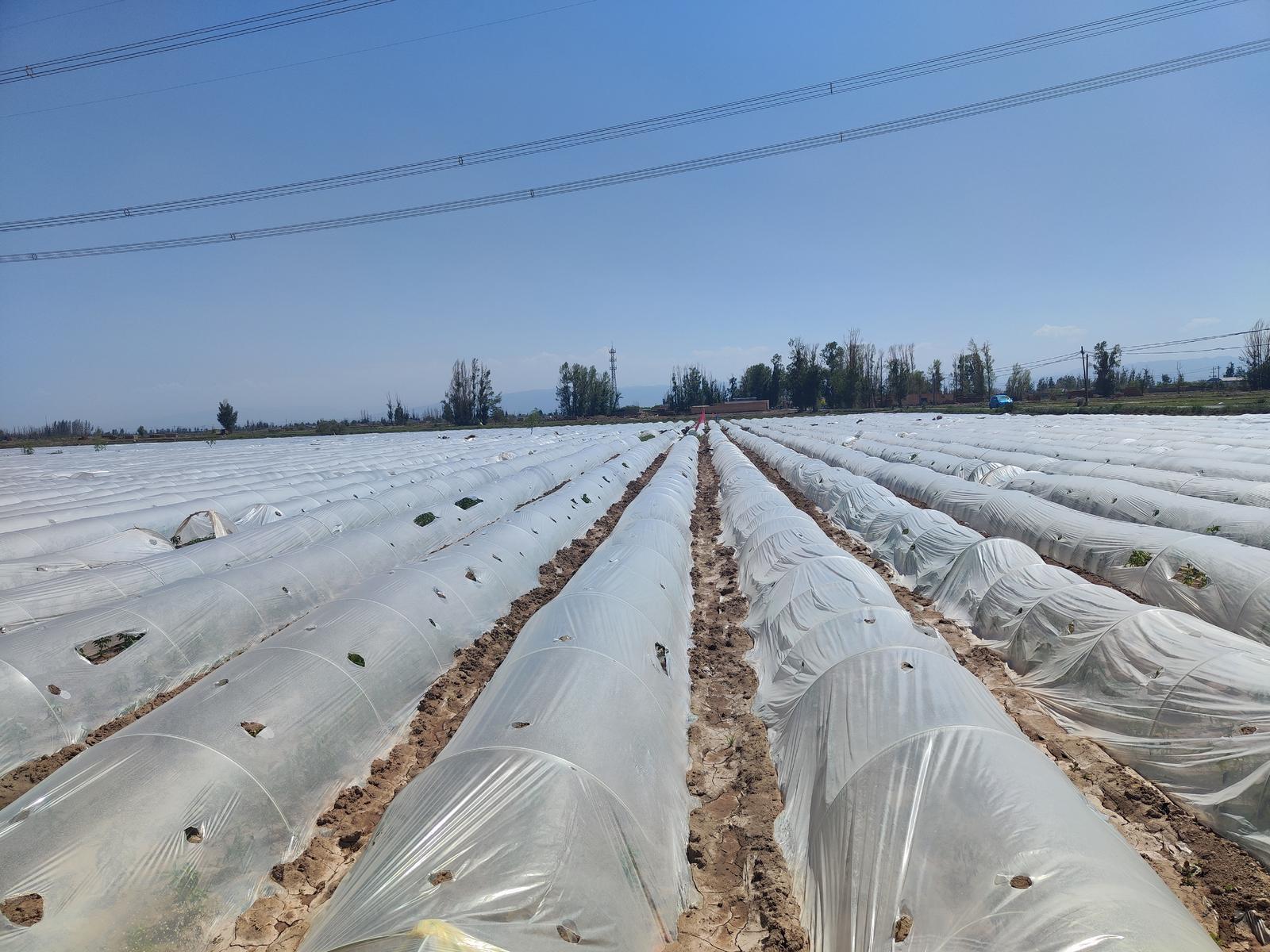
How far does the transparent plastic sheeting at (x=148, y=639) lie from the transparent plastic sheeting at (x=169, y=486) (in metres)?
6.87

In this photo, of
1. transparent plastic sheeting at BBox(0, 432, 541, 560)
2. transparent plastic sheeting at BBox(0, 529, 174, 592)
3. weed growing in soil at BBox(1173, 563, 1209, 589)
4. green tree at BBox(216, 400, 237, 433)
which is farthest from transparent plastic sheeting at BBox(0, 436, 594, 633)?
green tree at BBox(216, 400, 237, 433)

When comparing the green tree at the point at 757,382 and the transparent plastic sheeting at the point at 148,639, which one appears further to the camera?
the green tree at the point at 757,382

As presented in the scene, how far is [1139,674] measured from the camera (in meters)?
6.22

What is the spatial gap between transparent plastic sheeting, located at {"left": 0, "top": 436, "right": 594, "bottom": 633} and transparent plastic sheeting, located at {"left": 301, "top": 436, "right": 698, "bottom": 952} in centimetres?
812

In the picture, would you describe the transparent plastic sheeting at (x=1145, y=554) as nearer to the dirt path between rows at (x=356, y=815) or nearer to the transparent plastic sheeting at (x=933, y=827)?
the transparent plastic sheeting at (x=933, y=827)

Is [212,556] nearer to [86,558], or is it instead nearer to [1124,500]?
[86,558]

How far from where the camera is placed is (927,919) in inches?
133

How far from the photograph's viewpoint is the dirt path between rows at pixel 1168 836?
421 cm

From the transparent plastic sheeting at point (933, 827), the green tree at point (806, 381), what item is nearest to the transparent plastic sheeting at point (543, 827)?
the transparent plastic sheeting at point (933, 827)

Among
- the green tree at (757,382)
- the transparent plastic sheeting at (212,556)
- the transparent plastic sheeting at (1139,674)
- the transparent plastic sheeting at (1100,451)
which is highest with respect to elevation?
the green tree at (757,382)

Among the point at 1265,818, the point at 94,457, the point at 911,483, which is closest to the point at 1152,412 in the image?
the point at 911,483

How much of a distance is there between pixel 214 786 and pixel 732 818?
4532 mm

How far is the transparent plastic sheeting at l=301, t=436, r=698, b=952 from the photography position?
11.3 feet

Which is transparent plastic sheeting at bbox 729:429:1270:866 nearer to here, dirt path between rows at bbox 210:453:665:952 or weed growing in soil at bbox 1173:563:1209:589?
weed growing in soil at bbox 1173:563:1209:589
